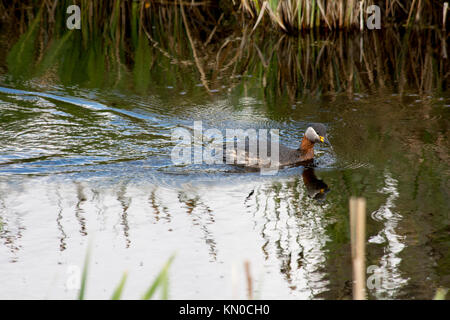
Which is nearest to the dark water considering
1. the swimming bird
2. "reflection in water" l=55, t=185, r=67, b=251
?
"reflection in water" l=55, t=185, r=67, b=251

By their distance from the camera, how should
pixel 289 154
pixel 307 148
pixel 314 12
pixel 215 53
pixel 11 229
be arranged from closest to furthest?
pixel 11 229
pixel 289 154
pixel 307 148
pixel 215 53
pixel 314 12

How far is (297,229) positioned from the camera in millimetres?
5934

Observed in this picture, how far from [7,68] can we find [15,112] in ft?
6.84

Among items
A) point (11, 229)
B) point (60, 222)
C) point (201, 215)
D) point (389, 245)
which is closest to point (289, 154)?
point (201, 215)

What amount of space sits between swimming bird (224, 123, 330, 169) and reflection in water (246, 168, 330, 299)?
0.40 metres

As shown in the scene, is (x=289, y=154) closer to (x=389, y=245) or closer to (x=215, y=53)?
(x=389, y=245)

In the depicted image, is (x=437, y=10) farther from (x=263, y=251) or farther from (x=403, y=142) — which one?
(x=263, y=251)

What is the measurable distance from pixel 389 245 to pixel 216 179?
2.22 meters

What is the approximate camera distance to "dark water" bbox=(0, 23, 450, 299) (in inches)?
203

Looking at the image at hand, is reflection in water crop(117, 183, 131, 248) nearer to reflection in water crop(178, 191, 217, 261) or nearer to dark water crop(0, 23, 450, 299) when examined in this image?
dark water crop(0, 23, 450, 299)

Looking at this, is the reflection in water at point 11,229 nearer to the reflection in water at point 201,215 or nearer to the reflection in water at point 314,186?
the reflection in water at point 201,215

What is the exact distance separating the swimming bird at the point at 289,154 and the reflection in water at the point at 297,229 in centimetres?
40

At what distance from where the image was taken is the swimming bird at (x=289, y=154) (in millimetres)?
7715
